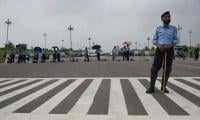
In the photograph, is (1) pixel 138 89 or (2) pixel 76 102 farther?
(1) pixel 138 89

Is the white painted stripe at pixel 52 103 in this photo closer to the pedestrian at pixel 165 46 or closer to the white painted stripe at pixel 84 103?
the white painted stripe at pixel 84 103

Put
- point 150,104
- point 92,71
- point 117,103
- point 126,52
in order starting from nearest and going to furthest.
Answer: point 150,104
point 117,103
point 92,71
point 126,52

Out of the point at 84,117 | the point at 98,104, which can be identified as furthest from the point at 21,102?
the point at 84,117

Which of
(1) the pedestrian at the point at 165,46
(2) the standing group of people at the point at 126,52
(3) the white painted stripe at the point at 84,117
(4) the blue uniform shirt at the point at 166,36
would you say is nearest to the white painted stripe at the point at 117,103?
(3) the white painted stripe at the point at 84,117

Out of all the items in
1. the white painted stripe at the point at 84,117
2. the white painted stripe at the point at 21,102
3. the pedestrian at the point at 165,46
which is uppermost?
the pedestrian at the point at 165,46

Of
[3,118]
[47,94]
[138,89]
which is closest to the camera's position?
[3,118]

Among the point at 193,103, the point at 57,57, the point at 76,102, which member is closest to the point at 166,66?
the point at 193,103

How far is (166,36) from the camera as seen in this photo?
29.9ft

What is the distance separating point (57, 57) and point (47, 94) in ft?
112

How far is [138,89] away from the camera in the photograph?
974 cm

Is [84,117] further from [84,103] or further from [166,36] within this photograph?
[166,36]

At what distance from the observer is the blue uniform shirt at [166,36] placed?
909cm

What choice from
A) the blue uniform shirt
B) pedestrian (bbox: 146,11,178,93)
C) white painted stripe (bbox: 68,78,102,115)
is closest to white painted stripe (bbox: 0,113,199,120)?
white painted stripe (bbox: 68,78,102,115)

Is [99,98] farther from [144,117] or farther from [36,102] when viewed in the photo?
[144,117]
